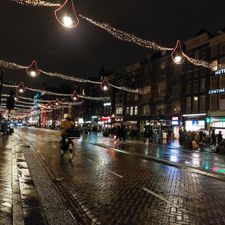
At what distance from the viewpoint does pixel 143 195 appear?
8.95 m

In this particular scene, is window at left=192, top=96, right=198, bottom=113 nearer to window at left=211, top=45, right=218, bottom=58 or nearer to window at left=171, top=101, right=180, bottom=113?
window at left=171, top=101, right=180, bottom=113

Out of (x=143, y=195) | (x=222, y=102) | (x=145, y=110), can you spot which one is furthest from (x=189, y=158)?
(x=145, y=110)

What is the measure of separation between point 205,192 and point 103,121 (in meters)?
83.9

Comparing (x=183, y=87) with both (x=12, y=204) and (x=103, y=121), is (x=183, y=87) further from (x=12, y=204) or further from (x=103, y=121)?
(x=12, y=204)

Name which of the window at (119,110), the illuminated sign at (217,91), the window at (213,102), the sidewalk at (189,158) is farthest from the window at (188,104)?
the window at (119,110)

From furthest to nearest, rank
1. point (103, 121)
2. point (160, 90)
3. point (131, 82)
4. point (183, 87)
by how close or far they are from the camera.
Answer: point (103, 121), point (131, 82), point (160, 90), point (183, 87)

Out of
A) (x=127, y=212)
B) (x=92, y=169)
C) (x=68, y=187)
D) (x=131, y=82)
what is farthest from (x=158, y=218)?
(x=131, y=82)

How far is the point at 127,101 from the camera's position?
78.1 meters

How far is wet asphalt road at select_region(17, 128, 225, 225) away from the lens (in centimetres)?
693

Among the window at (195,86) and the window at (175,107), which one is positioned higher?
the window at (195,86)

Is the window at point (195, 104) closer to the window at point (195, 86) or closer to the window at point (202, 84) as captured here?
the window at point (195, 86)

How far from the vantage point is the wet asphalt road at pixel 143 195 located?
693 centimetres

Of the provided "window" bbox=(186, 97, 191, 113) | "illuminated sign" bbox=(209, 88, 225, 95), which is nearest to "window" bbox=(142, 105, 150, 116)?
"window" bbox=(186, 97, 191, 113)

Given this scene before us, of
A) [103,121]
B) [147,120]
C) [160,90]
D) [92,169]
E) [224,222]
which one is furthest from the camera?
[103,121]
